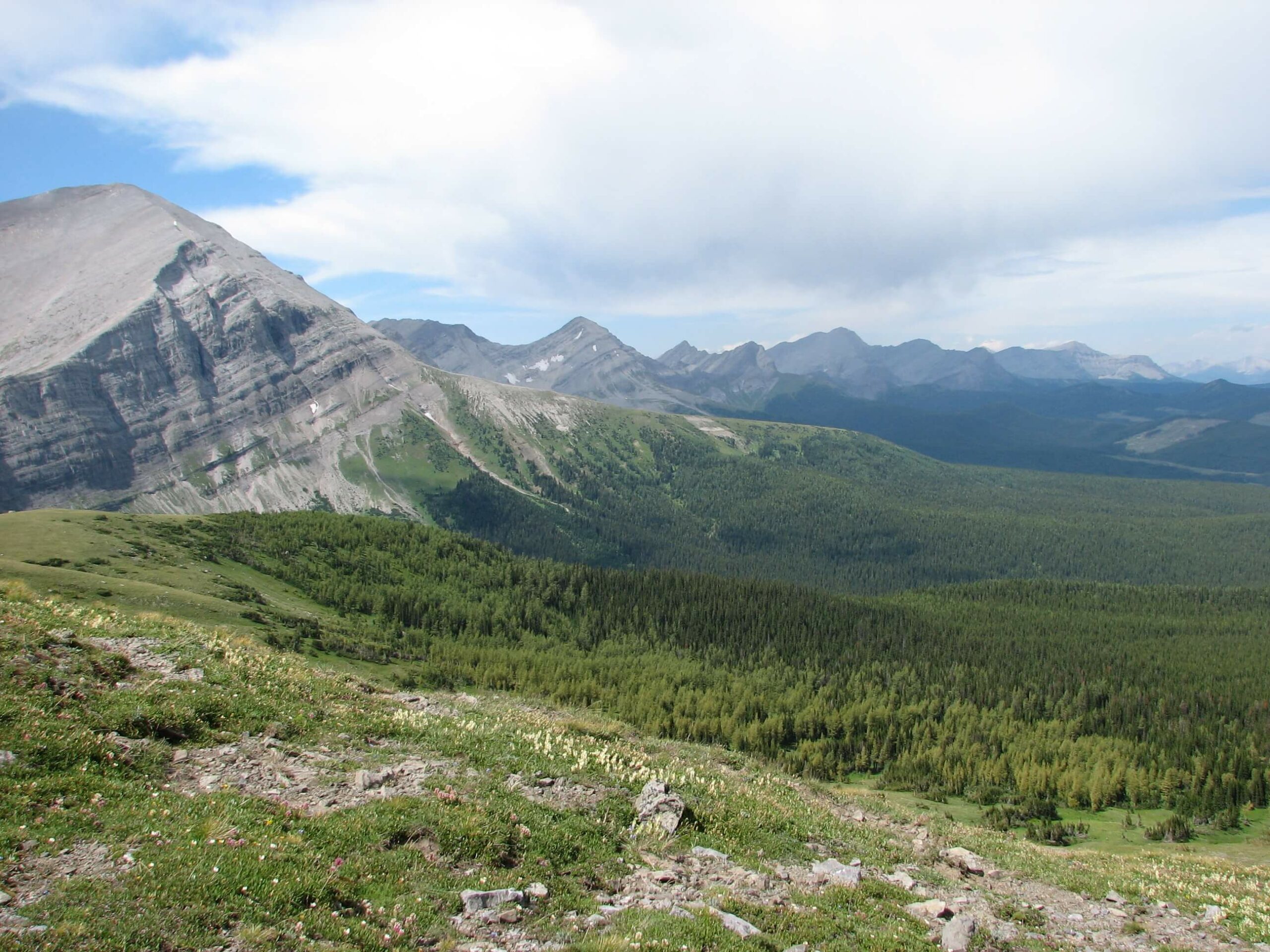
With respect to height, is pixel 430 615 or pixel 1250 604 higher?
pixel 430 615

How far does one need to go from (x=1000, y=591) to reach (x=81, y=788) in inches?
8412

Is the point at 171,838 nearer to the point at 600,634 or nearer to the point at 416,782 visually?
the point at 416,782

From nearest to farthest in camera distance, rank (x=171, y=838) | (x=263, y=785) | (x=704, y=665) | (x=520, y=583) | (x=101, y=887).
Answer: (x=101, y=887)
(x=171, y=838)
(x=263, y=785)
(x=704, y=665)
(x=520, y=583)

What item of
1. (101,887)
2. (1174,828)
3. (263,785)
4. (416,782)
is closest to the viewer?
(101,887)

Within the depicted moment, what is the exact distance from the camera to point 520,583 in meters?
157

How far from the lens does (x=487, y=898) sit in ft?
55.9

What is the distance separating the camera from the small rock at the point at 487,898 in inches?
659

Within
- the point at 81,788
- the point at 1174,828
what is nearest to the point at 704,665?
the point at 1174,828

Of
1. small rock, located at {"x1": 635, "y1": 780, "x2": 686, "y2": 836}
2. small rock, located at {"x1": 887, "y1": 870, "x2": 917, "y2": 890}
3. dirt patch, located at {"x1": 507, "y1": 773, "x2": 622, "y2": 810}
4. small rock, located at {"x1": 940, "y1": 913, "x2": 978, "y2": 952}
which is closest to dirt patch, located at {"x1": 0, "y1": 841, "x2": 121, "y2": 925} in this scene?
dirt patch, located at {"x1": 507, "y1": 773, "x2": 622, "y2": 810}

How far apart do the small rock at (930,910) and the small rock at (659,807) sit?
25.8 feet

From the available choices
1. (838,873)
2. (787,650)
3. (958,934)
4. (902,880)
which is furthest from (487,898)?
(787,650)

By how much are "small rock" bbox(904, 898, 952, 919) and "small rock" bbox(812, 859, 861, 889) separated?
1772 mm

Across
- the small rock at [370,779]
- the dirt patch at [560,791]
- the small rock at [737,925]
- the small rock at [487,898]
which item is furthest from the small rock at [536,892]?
the small rock at [370,779]

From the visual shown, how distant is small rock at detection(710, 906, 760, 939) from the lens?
1755cm
